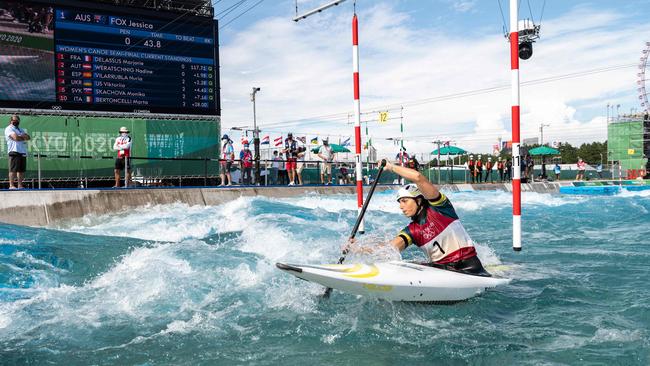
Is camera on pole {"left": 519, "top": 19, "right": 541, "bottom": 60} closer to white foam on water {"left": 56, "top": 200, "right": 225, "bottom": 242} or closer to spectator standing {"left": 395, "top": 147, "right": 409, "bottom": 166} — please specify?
white foam on water {"left": 56, "top": 200, "right": 225, "bottom": 242}

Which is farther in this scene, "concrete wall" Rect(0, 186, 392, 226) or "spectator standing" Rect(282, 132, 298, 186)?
"spectator standing" Rect(282, 132, 298, 186)

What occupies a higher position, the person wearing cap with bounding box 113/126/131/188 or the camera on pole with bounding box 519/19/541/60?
the camera on pole with bounding box 519/19/541/60

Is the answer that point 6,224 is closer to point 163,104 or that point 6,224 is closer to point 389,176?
point 163,104

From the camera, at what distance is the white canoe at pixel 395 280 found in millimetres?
4641

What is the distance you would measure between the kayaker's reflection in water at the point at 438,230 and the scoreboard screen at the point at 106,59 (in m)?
14.0

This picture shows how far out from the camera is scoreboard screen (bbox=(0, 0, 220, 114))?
15.7 meters

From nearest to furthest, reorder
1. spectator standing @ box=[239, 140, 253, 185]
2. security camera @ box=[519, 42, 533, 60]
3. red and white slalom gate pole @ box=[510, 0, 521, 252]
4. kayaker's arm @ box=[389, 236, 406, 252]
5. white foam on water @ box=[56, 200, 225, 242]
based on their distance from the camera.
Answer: kayaker's arm @ box=[389, 236, 406, 252], red and white slalom gate pole @ box=[510, 0, 521, 252], security camera @ box=[519, 42, 533, 60], white foam on water @ box=[56, 200, 225, 242], spectator standing @ box=[239, 140, 253, 185]

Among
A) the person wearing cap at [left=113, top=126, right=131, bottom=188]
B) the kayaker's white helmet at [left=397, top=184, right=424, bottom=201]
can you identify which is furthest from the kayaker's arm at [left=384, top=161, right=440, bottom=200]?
the person wearing cap at [left=113, top=126, right=131, bottom=188]

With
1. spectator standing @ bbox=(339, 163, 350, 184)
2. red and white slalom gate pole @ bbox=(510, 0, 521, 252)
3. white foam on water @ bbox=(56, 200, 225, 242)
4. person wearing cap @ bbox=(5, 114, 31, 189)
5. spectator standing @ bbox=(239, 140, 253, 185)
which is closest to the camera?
red and white slalom gate pole @ bbox=(510, 0, 521, 252)

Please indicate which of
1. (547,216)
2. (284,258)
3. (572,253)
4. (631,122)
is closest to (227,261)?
(284,258)

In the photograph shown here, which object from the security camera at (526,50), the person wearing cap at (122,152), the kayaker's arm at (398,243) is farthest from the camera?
the person wearing cap at (122,152)

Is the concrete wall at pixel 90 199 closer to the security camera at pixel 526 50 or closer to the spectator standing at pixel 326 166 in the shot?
the spectator standing at pixel 326 166

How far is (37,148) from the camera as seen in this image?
15609 millimetres

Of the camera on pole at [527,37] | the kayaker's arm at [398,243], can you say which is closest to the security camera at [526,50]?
the camera on pole at [527,37]
